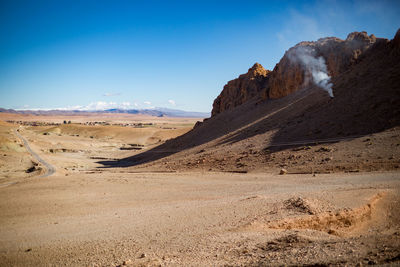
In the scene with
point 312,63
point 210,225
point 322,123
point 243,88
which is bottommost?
point 210,225

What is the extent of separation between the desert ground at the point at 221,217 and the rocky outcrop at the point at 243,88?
120 ft

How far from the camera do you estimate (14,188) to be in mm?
15320

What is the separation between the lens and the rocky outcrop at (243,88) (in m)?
53.6

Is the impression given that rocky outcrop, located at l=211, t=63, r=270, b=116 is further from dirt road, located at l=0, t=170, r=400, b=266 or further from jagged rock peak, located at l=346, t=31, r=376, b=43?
dirt road, located at l=0, t=170, r=400, b=266

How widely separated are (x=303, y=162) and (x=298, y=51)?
105ft

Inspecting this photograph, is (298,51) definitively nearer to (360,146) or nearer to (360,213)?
(360,146)

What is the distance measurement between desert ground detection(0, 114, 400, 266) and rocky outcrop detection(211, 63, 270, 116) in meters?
36.6

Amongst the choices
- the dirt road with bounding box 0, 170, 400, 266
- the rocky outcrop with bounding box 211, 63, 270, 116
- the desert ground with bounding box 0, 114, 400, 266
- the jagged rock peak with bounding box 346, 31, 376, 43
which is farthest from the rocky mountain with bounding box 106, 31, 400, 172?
the rocky outcrop with bounding box 211, 63, 270, 116

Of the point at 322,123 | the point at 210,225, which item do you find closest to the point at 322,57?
the point at 322,123

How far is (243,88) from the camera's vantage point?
5488cm

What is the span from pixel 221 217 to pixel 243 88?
48.4 metres

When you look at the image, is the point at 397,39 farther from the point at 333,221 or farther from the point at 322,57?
the point at 333,221

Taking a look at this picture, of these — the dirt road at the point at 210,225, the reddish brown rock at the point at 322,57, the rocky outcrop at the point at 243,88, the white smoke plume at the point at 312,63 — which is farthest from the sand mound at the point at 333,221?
the rocky outcrop at the point at 243,88

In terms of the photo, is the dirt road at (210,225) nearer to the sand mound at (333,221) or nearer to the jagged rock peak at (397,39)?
the sand mound at (333,221)
